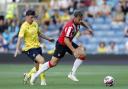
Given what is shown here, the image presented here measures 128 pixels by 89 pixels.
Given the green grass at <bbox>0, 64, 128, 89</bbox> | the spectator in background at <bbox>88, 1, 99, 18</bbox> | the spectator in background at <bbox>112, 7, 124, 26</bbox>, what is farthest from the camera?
the spectator in background at <bbox>88, 1, 99, 18</bbox>

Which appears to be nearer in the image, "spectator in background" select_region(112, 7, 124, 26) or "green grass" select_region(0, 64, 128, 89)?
"green grass" select_region(0, 64, 128, 89)

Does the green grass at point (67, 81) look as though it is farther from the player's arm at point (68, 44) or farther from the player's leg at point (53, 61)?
the player's arm at point (68, 44)

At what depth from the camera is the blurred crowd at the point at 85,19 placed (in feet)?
97.9

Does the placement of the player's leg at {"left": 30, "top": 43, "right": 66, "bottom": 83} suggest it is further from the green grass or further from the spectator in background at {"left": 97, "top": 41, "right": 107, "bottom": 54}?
the spectator in background at {"left": 97, "top": 41, "right": 107, "bottom": 54}

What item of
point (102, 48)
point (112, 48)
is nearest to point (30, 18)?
point (102, 48)

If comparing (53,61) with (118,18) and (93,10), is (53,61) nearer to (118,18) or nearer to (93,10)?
(118,18)

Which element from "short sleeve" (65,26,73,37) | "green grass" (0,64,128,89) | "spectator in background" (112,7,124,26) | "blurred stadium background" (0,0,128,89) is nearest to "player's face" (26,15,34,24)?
"short sleeve" (65,26,73,37)

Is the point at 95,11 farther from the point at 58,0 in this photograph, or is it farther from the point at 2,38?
the point at 2,38

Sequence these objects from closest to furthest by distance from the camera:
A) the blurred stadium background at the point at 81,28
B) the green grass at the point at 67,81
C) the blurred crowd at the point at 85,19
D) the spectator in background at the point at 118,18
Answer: the green grass at the point at 67,81 → the blurred stadium background at the point at 81,28 → the blurred crowd at the point at 85,19 → the spectator in background at the point at 118,18

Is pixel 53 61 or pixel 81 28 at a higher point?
pixel 53 61

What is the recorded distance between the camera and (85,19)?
30.3 metres

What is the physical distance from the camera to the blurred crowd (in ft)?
97.9

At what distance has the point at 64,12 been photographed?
31.2 m

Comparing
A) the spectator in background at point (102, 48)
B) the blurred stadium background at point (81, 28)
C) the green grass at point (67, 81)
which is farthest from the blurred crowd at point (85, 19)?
the green grass at point (67, 81)
